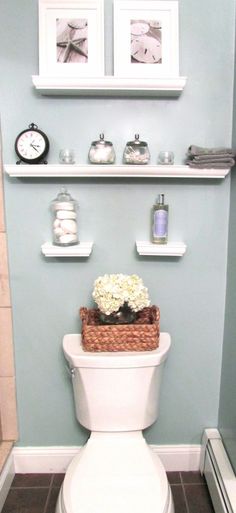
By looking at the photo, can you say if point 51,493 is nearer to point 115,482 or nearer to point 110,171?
point 115,482

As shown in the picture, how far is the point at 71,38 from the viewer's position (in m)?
1.24

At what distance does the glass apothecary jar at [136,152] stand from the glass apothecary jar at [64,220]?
0.27 meters

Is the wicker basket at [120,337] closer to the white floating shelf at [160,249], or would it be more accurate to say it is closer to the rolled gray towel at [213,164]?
the white floating shelf at [160,249]

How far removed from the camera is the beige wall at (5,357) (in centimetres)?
141

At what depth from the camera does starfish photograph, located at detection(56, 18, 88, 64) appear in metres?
1.24

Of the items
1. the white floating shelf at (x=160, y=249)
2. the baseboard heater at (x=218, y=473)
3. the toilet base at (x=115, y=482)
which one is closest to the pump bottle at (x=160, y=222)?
the white floating shelf at (x=160, y=249)

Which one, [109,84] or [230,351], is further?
[230,351]

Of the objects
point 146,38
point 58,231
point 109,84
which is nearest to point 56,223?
point 58,231

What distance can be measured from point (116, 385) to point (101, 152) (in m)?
0.84

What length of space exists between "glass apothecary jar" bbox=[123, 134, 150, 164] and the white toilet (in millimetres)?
690

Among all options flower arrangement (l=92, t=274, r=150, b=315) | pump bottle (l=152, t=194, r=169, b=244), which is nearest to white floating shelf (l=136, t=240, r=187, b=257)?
pump bottle (l=152, t=194, r=169, b=244)

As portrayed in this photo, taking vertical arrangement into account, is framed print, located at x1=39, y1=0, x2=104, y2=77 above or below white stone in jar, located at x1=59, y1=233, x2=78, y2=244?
above

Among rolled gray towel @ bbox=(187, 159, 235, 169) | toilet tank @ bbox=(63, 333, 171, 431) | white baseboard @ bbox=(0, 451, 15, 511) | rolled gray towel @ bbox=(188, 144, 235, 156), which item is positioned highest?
rolled gray towel @ bbox=(188, 144, 235, 156)

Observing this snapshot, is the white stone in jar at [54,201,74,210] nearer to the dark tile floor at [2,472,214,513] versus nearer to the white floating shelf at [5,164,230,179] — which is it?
the white floating shelf at [5,164,230,179]
